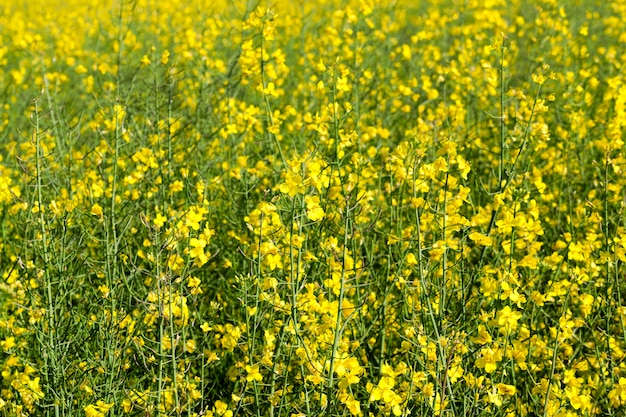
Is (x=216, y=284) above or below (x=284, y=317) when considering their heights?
below

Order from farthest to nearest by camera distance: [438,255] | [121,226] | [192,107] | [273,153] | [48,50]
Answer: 1. [48,50]
2. [192,107]
3. [273,153]
4. [121,226]
5. [438,255]

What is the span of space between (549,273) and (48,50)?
5.81 meters

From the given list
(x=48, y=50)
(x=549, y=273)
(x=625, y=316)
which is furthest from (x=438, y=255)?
(x=48, y=50)

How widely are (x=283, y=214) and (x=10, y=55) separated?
5.93 metres

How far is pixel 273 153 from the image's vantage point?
376 cm

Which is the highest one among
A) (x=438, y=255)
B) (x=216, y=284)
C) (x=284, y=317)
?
(x=438, y=255)

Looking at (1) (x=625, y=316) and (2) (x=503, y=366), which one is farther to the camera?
(1) (x=625, y=316)

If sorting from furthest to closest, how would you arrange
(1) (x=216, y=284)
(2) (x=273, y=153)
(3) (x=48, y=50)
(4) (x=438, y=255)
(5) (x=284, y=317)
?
(3) (x=48, y=50)
(2) (x=273, y=153)
(1) (x=216, y=284)
(5) (x=284, y=317)
(4) (x=438, y=255)

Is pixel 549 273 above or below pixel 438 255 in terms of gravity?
below

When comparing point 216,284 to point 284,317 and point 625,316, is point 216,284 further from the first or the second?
point 625,316

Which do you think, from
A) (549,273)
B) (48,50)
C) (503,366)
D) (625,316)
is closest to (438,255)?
(503,366)

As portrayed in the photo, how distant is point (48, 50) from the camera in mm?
7605

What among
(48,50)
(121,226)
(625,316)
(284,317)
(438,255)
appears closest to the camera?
(438,255)

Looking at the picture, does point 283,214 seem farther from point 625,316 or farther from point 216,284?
point 625,316
